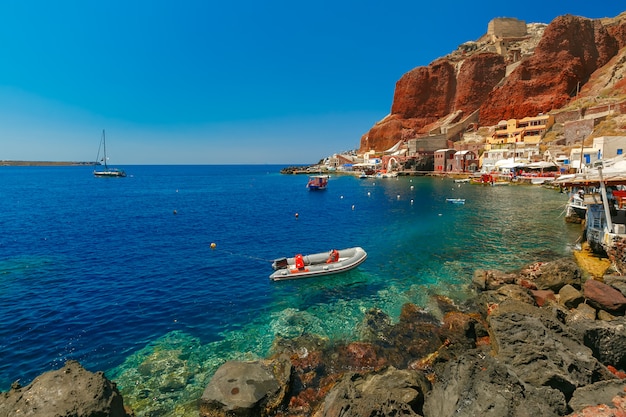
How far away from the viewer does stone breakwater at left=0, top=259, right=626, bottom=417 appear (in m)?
7.38

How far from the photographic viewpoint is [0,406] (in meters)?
7.61

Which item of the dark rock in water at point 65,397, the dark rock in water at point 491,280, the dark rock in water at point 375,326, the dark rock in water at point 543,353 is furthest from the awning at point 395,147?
the dark rock in water at point 65,397

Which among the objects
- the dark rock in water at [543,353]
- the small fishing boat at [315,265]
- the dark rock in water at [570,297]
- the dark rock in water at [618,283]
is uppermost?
the dark rock in water at [618,283]

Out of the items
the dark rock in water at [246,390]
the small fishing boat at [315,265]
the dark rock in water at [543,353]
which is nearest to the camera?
the dark rock in water at [543,353]

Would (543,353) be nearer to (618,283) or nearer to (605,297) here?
(605,297)

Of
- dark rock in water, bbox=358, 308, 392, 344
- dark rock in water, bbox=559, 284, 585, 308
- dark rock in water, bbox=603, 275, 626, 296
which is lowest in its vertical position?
dark rock in water, bbox=358, 308, 392, 344

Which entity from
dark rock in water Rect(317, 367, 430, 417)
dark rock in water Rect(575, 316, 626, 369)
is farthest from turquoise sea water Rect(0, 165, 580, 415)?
dark rock in water Rect(575, 316, 626, 369)

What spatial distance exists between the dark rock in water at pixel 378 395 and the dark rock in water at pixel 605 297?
30.7 feet

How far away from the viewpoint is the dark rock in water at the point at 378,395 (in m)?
7.30

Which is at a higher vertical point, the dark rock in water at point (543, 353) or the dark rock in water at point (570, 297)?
the dark rock in water at point (543, 353)

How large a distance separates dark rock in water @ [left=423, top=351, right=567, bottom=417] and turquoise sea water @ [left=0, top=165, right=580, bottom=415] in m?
6.43

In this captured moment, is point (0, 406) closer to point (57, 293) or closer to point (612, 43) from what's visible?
point (57, 293)

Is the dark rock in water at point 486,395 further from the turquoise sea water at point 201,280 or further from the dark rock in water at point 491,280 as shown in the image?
the dark rock in water at point 491,280

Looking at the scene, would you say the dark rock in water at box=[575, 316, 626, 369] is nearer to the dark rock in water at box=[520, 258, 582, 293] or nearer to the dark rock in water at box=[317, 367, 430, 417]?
the dark rock in water at box=[317, 367, 430, 417]
